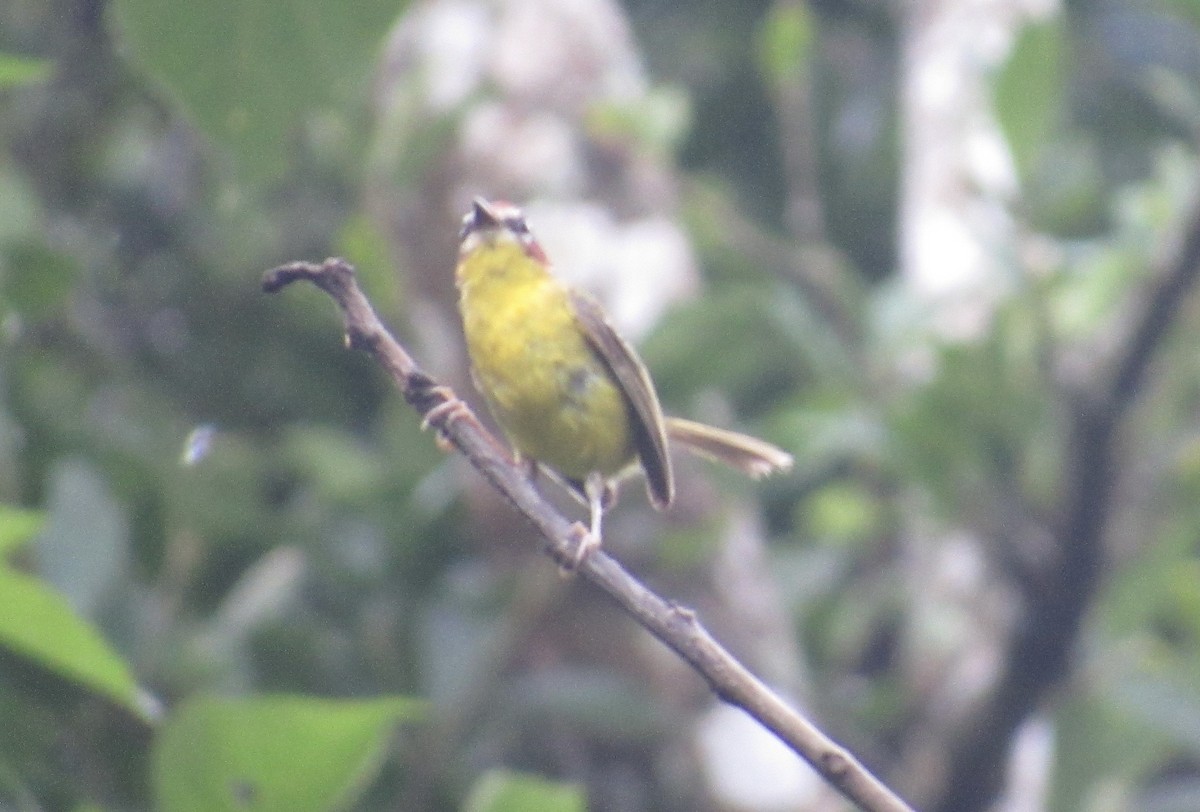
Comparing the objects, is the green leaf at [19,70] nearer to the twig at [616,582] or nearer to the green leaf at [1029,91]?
the twig at [616,582]

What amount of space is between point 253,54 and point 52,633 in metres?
0.69

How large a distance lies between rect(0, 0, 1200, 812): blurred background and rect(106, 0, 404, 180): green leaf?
67 cm

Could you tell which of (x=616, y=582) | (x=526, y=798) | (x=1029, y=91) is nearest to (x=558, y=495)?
(x=1029, y=91)

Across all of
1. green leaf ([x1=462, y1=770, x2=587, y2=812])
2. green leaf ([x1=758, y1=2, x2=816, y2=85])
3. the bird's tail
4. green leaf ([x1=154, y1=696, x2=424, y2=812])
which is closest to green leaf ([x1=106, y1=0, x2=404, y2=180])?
green leaf ([x1=154, y1=696, x2=424, y2=812])

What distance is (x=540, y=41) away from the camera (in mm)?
4406

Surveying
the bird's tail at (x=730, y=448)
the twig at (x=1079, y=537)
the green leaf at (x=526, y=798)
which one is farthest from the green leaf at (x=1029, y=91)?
the green leaf at (x=526, y=798)

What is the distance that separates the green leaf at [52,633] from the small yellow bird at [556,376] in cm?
89

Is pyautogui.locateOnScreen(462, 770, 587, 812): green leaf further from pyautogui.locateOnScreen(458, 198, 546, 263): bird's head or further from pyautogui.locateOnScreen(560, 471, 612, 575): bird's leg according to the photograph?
pyautogui.locateOnScreen(458, 198, 546, 263): bird's head

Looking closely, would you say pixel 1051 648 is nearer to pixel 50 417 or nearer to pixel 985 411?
pixel 985 411

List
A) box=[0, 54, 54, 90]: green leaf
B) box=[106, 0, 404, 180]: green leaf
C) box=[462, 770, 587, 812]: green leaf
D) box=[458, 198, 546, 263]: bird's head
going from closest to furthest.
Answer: box=[106, 0, 404, 180]: green leaf, box=[0, 54, 54, 90]: green leaf, box=[462, 770, 587, 812]: green leaf, box=[458, 198, 546, 263]: bird's head

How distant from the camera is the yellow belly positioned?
2.51 metres

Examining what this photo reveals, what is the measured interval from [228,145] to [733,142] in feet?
19.0

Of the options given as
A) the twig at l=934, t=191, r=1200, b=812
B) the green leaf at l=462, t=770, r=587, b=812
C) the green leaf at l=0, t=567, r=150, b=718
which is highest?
the twig at l=934, t=191, r=1200, b=812

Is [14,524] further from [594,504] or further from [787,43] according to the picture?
[787,43]
